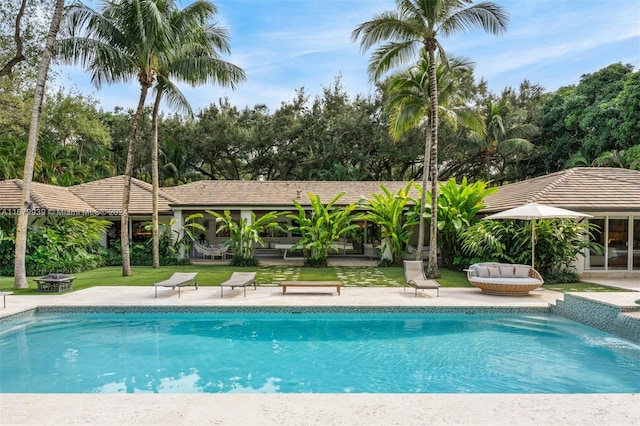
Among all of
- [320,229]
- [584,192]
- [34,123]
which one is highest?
[34,123]

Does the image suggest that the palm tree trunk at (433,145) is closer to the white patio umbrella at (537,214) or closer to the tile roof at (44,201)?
the white patio umbrella at (537,214)

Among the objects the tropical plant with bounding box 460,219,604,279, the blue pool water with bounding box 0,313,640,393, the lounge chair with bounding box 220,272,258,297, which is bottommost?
the blue pool water with bounding box 0,313,640,393

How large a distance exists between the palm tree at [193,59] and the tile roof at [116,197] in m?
3.22

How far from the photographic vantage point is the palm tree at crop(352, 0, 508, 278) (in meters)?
13.2

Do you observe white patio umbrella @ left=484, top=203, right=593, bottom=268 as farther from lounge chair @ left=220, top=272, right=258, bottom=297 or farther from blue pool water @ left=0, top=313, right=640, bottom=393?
lounge chair @ left=220, top=272, right=258, bottom=297

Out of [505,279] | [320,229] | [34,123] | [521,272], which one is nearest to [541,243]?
[521,272]

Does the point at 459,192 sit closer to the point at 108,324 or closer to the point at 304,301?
the point at 304,301

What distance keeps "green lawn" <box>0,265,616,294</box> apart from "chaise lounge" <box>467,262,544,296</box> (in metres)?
1.36

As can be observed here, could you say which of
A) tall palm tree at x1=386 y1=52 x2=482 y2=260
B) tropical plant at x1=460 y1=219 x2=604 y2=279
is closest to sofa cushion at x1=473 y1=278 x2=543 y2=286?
tropical plant at x1=460 y1=219 x2=604 y2=279

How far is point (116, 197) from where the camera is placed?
20328 millimetres

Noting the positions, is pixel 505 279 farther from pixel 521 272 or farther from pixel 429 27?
pixel 429 27

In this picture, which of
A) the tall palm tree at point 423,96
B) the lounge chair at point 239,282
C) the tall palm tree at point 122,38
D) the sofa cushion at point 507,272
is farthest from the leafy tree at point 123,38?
the sofa cushion at point 507,272

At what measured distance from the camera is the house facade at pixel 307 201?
14.8 metres

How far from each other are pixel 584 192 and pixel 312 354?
13.5 meters
